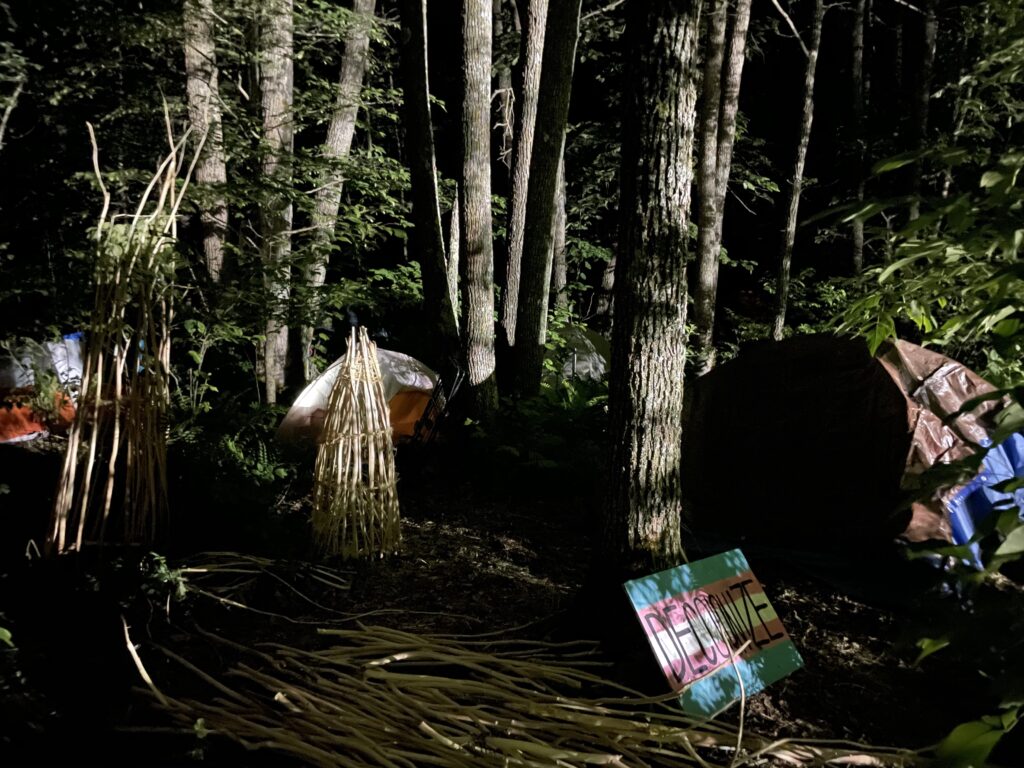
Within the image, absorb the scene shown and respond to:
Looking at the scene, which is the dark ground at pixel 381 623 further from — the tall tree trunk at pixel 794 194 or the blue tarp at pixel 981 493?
the tall tree trunk at pixel 794 194

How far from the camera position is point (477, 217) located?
6.34m

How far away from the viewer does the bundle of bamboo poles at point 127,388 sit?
323cm

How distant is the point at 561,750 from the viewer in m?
2.28

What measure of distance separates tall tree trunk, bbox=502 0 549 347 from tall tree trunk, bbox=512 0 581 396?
244 mm

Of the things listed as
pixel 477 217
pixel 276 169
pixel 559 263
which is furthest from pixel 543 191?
pixel 559 263

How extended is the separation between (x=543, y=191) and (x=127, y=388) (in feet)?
12.9

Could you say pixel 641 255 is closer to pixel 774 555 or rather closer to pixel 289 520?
pixel 774 555

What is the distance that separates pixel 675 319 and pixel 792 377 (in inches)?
74.4

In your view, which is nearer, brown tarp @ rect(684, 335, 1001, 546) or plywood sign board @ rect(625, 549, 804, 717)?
plywood sign board @ rect(625, 549, 804, 717)

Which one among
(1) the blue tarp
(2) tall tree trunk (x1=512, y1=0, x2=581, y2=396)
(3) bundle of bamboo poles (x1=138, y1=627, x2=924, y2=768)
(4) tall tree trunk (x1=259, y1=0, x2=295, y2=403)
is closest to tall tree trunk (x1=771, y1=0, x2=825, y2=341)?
(2) tall tree trunk (x1=512, y1=0, x2=581, y2=396)

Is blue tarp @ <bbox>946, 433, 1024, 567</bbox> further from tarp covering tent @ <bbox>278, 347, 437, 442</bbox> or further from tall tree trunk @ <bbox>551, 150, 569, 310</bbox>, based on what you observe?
tall tree trunk @ <bbox>551, 150, 569, 310</bbox>

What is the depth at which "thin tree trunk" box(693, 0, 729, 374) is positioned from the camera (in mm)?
8172

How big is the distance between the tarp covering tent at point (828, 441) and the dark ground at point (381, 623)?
0.96 feet

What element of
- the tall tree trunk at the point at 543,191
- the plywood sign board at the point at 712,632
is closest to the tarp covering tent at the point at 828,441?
the plywood sign board at the point at 712,632
